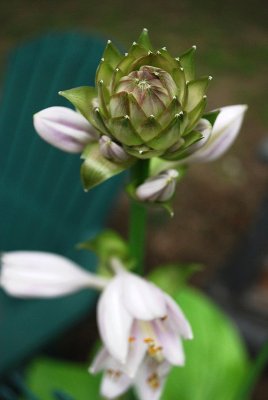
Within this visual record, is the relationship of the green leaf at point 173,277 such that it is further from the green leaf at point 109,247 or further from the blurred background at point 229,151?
the blurred background at point 229,151

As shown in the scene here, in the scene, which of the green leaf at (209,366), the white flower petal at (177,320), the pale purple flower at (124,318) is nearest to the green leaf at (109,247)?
the pale purple flower at (124,318)

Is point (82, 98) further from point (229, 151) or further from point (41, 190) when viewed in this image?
point (229, 151)

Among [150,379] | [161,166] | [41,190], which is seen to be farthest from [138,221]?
[41,190]

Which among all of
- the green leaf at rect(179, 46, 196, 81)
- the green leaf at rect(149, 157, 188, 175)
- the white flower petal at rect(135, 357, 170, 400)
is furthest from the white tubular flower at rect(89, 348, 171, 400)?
the green leaf at rect(179, 46, 196, 81)

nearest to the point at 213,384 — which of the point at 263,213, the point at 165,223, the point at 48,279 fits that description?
the point at 263,213

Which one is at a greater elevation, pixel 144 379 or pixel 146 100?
pixel 146 100
